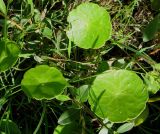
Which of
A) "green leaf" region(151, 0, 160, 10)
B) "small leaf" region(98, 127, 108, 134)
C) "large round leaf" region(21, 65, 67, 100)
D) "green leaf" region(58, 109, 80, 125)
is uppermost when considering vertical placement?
"green leaf" region(151, 0, 160, 10)

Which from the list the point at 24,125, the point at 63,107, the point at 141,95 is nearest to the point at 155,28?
the point at 141,95

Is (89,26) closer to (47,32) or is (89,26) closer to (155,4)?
(47,32)

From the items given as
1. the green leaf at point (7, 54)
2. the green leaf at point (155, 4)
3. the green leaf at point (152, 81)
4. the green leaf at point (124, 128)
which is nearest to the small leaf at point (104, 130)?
the green leaf at point (124, 128)

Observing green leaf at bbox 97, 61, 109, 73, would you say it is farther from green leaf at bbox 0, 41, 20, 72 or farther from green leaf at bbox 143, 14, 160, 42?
green leaf at bbox 0, 41, 20, 72

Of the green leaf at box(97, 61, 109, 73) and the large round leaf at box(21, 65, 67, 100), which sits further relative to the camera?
the green leaf at box(97, 61, 109, 73)

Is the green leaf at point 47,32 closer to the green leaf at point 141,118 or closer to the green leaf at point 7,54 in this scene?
the green leaf at point 7,54

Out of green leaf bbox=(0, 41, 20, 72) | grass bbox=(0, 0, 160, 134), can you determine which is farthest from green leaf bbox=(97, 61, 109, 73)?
green leaf bbox=(0, 41, 20, 72)
